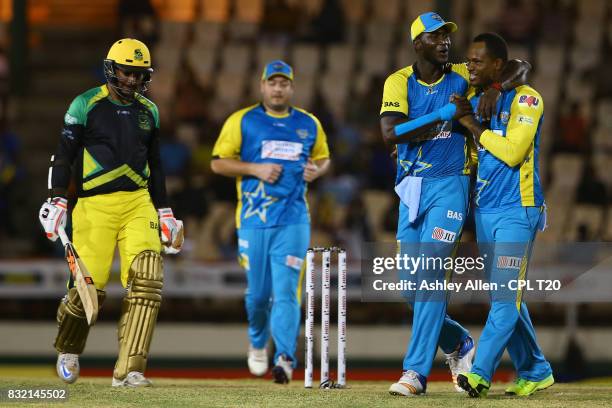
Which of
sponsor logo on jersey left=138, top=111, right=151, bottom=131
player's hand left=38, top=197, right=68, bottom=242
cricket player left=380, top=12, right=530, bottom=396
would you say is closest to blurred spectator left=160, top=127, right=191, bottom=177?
sponsor logo on jersey left=138, top=111, right=151, bottom=131

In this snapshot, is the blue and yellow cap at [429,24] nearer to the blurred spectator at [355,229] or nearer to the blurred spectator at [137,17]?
Answer: the blurred spectator at [355,229]

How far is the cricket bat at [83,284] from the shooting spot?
7.73 meters

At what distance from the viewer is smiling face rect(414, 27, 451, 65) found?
758 cm

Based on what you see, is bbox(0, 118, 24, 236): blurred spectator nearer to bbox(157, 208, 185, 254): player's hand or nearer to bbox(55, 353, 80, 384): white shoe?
bbox(55, 353, 80, 384): white shoe

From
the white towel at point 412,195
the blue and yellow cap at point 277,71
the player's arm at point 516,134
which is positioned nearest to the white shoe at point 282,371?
the white towel at point 412,195

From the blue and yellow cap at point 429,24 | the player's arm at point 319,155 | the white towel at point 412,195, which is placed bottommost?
the white towel at point 412,195

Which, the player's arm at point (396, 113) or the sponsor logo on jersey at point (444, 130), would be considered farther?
the sponsor logo on jersey at point (444, 130)

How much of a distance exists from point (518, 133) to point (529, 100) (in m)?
0.21

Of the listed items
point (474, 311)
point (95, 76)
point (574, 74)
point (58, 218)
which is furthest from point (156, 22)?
point (58, 218)

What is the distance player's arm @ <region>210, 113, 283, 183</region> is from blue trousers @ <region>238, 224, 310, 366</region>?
0.40 m

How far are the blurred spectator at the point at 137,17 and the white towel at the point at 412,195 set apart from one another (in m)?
11.2

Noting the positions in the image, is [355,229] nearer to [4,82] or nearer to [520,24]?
[520,24]

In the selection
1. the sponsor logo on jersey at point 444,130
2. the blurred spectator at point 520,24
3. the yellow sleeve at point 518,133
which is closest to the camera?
the yellow sleeve at point 518,133

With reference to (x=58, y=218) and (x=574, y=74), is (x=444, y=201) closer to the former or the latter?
(x=58, y=218)
